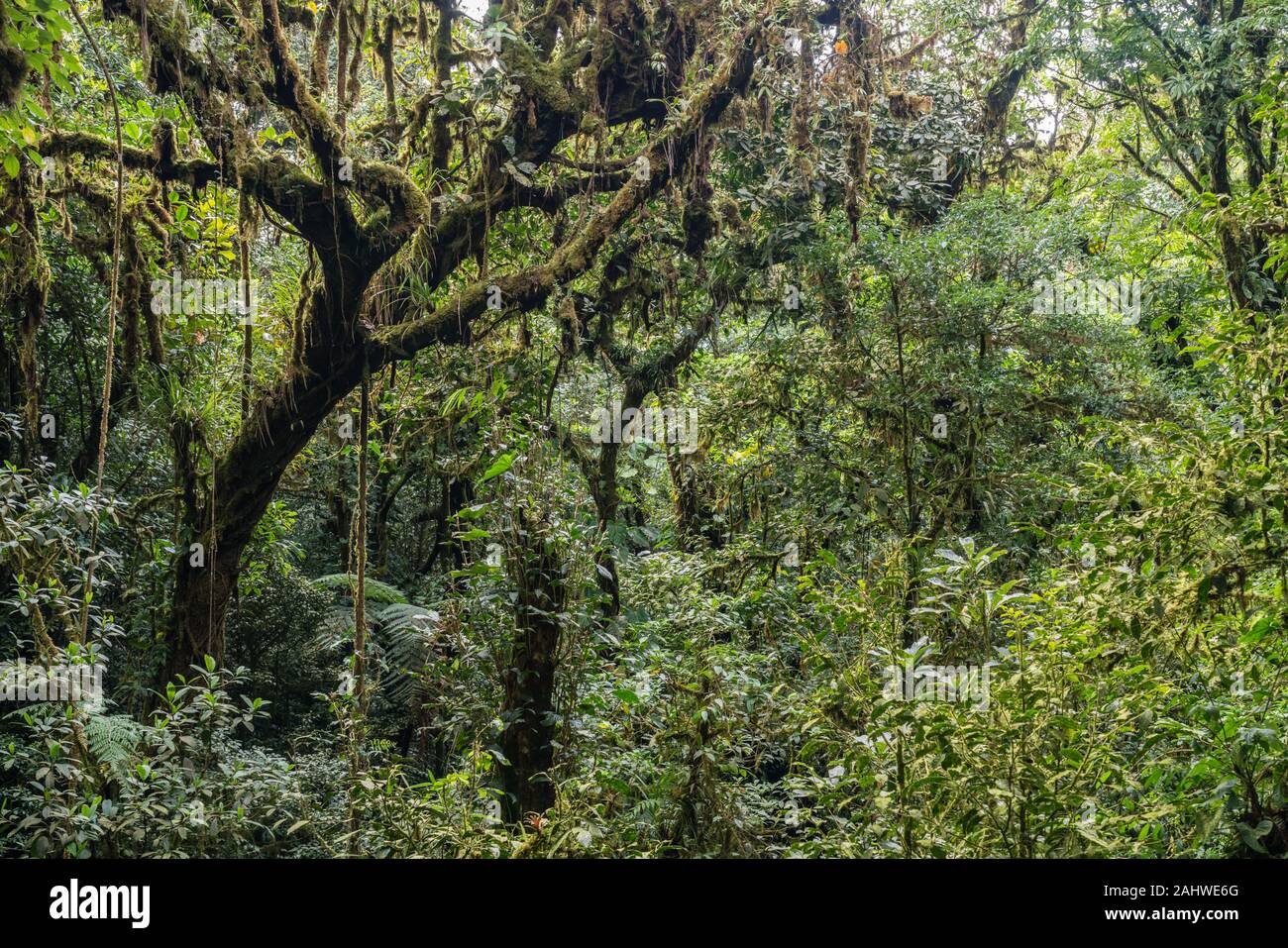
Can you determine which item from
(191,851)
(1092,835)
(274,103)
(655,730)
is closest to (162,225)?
(274,103)

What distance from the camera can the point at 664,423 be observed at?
25.1 ft

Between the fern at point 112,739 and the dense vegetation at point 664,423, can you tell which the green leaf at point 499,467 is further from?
the fern at point 112,739

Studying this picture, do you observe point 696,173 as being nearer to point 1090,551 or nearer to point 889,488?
point 889,488

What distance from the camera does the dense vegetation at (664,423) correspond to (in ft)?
9.83

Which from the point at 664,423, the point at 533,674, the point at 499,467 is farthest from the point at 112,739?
the point at 664,423

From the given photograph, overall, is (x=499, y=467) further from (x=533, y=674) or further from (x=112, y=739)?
(x=112, y=739)

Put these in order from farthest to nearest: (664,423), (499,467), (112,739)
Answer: (664,423) < (112,739) < (499,467)

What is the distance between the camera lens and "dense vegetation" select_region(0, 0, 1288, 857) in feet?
9.83

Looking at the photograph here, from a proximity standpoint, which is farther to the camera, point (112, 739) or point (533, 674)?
point (112, 739)

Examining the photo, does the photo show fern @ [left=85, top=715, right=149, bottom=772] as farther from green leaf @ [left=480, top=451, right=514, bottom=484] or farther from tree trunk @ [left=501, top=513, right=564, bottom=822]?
green leaf @ [left=480, top=451, right=514, bottom=484]

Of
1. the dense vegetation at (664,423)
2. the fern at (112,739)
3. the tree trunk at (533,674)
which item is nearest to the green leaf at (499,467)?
the dense vegetation at (664,423)

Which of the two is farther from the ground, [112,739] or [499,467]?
[499,467]

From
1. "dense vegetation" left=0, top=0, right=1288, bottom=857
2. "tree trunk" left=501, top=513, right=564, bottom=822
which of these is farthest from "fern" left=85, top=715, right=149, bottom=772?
"tree trunk" left=501, top=513, right=564, bottom=822

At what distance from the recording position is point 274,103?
5492 mm
